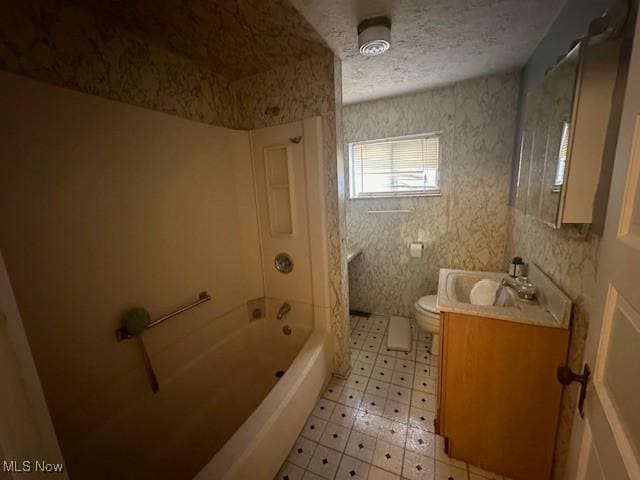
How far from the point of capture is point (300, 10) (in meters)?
1.12

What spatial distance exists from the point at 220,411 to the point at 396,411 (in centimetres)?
115

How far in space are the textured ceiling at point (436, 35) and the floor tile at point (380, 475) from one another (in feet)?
7.58

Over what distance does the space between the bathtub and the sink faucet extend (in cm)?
124

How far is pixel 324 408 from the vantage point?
164cm

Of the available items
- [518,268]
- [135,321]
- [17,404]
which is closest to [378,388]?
[518,268]

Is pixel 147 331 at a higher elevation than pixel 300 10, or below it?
below

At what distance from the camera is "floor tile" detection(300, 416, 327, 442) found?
146cm

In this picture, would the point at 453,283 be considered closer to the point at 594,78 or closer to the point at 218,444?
the point at 594,78

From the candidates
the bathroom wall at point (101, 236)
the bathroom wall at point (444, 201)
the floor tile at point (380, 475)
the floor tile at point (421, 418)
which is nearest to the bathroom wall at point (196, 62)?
the bathroom wall at point (101, 236)

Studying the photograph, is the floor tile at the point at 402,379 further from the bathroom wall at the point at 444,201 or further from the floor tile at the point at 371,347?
the bathroom wall at the point at 444,201

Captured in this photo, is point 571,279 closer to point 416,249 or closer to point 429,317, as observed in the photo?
point 429,317

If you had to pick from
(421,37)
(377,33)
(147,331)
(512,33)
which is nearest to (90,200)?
(147,331)

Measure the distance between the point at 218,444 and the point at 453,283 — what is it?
5.89 ft

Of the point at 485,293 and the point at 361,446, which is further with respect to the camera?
the point at 485,293
